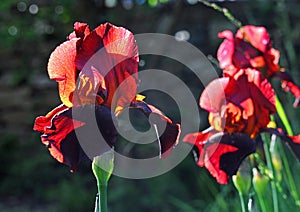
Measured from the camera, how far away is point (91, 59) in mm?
759

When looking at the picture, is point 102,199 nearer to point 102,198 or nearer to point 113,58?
point 102,198

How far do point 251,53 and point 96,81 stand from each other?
578 mm

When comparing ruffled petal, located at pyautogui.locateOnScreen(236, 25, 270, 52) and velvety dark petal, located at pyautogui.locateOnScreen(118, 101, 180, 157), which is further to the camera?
ruffled petal, located at pyautogui.locateOnScreen(236, 25, 270, 52)

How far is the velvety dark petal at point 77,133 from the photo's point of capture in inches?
27.6

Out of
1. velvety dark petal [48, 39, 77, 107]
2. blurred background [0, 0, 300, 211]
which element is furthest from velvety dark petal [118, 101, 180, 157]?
blurred background [0, 0, 300, 211]

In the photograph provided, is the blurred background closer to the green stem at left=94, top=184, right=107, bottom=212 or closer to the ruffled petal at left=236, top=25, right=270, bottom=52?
the ruffled petal at left=236, top=25, right=270, bottom=52

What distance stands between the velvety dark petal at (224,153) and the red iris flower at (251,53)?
0.75 ft

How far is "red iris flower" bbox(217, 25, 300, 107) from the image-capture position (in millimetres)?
1188

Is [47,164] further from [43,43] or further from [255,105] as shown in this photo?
[255,105]

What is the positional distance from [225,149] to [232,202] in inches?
43.1

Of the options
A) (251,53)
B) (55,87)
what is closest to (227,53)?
(251,53)

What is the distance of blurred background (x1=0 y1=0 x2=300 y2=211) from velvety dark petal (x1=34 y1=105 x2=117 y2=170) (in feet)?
4.44

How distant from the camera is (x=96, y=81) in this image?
0.77m

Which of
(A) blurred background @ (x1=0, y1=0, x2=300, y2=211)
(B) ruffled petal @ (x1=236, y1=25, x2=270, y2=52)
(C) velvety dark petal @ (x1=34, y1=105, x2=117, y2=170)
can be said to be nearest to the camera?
(C) velvety dark petal @ (x1=34, y1=105, x2=117, y2=170)
